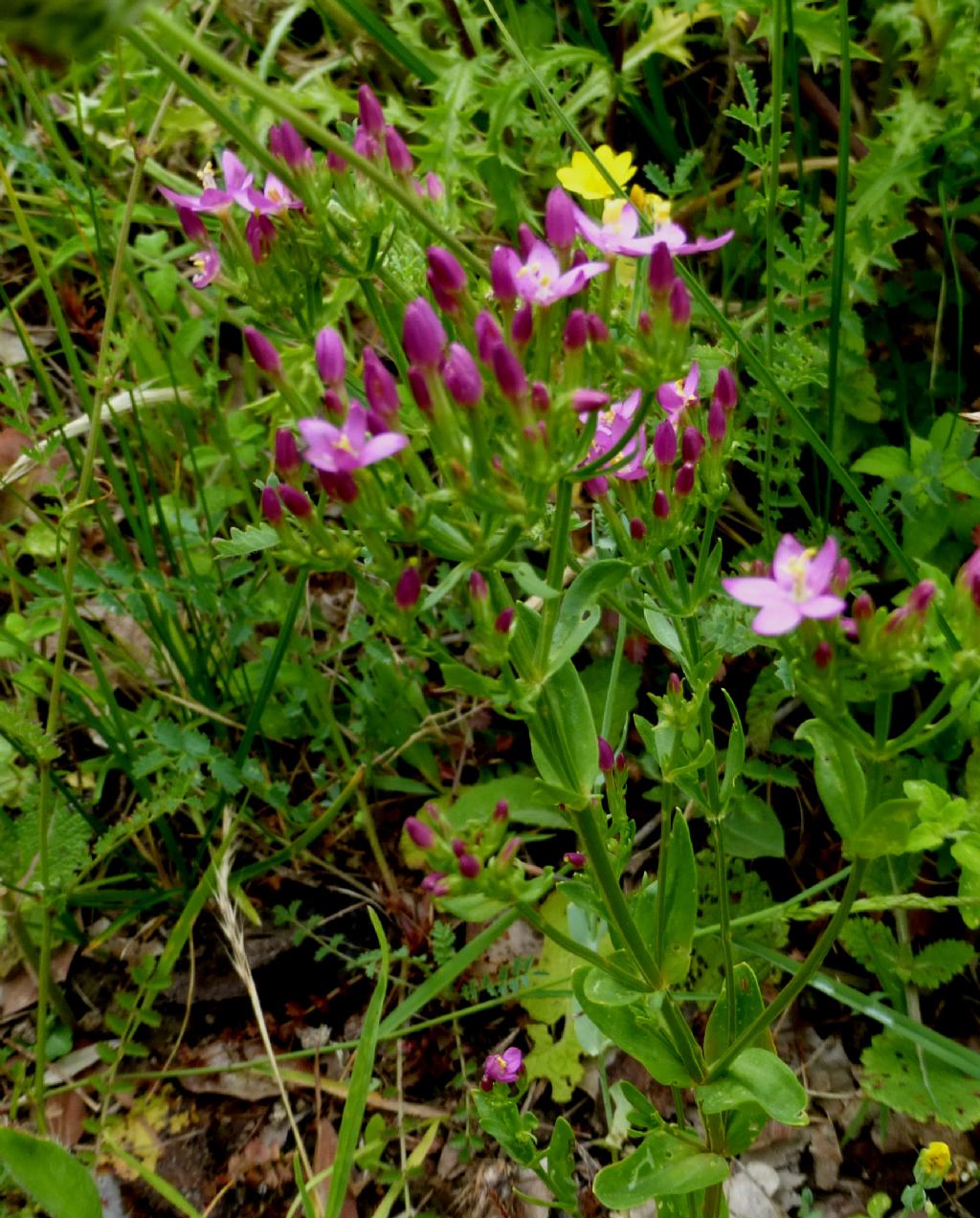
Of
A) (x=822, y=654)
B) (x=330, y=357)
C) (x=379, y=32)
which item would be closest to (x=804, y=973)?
(x=822, y=654)

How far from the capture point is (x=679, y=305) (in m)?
1.47

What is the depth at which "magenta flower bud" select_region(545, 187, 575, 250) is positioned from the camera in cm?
150

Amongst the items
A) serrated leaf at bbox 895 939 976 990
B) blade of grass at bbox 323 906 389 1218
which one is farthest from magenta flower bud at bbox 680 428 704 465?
serrated leaf at bbox 895 939 976 990

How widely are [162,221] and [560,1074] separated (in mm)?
2875

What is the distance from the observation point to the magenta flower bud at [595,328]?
1427mm

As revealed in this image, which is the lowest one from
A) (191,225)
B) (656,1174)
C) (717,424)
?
(656,1174)

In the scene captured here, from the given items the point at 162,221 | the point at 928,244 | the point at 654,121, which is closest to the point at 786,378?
the point at 928,244

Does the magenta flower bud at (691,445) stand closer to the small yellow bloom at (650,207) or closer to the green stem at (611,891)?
the small yellow bloom at (650,207)

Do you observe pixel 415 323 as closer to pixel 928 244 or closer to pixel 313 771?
pixel 313 771

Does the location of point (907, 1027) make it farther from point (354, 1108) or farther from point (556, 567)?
point (556, 567)

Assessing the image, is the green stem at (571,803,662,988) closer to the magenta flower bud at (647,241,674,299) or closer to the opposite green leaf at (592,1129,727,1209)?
the opposite green leaf at (592,1129,727,1209)

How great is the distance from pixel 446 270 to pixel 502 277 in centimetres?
8

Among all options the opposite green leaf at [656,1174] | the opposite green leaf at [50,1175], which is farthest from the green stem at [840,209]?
the opposite green leaf at [50,1175]

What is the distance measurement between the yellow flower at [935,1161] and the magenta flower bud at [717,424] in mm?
1422
